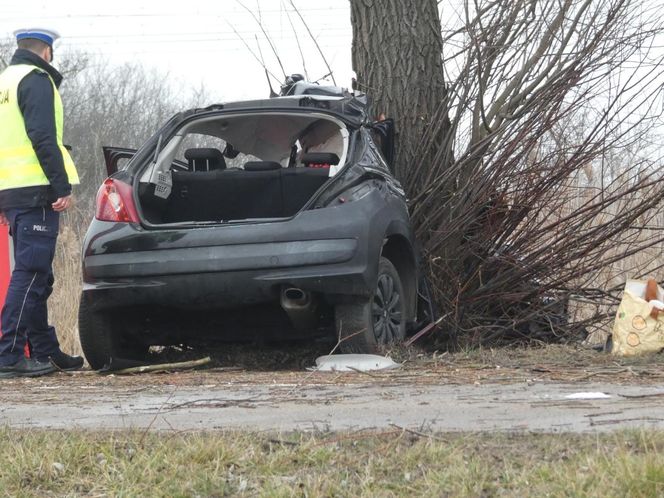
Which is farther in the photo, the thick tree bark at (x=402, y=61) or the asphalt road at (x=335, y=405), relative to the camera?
the thick tree bark at (x=402, y=61)

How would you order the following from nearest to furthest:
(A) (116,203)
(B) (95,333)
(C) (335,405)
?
(C) (335,405) < (A) (116,203) < (B) (95,333)

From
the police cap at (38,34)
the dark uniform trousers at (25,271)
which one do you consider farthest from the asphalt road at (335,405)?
the police cap at (38,34)

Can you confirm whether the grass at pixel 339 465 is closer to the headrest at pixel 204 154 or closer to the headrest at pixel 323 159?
the headrest at pixel 323 159

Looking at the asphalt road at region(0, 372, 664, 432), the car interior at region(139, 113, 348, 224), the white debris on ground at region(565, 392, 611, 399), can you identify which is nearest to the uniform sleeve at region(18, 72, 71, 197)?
the car interior at region(139, 113, 348, 224)

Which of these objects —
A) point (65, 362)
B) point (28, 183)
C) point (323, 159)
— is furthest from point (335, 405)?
point (65, 362)

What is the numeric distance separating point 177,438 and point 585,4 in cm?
637

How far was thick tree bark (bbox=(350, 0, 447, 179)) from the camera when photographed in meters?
9.05

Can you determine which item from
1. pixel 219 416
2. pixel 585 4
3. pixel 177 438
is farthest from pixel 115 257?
pixel 585 4

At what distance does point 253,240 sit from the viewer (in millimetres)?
6223

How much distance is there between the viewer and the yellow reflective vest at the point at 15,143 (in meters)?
6.83

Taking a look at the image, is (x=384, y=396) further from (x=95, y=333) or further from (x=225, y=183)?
(x=225, y=183)

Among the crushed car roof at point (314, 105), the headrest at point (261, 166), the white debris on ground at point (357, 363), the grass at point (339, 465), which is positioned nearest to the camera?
the grass at point (339, 465)

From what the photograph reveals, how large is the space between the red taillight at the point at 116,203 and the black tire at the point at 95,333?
53 cm

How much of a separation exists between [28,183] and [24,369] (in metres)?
1.16
